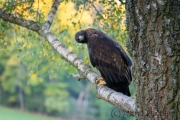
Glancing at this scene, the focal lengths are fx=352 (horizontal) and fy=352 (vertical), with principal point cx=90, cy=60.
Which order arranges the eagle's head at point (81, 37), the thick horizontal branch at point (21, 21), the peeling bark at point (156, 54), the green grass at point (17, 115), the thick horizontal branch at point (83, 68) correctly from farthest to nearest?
the green grass at point (17, 115) < the eagle's head at point (81, 37) < the thick horizontal branch at point (21, 21) < the thick horizontal branch at point (83, 68) < the peeling bark at point (156, 54)

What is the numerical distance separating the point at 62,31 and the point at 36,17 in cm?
50

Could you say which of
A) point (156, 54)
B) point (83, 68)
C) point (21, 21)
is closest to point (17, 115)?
point (21, 21)

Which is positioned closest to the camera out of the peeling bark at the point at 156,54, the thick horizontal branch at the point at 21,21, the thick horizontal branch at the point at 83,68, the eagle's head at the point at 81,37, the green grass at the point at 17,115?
the peeling bark at the point at 156,54

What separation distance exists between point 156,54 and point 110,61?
8.01 feet

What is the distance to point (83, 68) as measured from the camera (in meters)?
3.99

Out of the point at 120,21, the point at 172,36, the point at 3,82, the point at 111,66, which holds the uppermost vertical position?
the point at 172,36

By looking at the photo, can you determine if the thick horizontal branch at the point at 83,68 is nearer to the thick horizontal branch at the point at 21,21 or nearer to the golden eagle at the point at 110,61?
the thick horizontal branch at the point at 21,21

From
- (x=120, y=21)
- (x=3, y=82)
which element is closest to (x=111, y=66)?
(x=120, y=21)

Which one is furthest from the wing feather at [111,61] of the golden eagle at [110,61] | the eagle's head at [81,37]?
the eagle's head at [81,37]

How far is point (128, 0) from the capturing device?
234 cm

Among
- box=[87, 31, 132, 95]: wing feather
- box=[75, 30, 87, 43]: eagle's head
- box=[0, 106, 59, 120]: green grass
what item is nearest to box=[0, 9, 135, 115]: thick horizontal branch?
box=[87, 31, 132, 95]: wing feather

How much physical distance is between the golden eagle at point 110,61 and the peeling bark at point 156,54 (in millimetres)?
1773

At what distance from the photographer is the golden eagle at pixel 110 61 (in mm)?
4398

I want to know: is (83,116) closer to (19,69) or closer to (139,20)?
(19,69)
